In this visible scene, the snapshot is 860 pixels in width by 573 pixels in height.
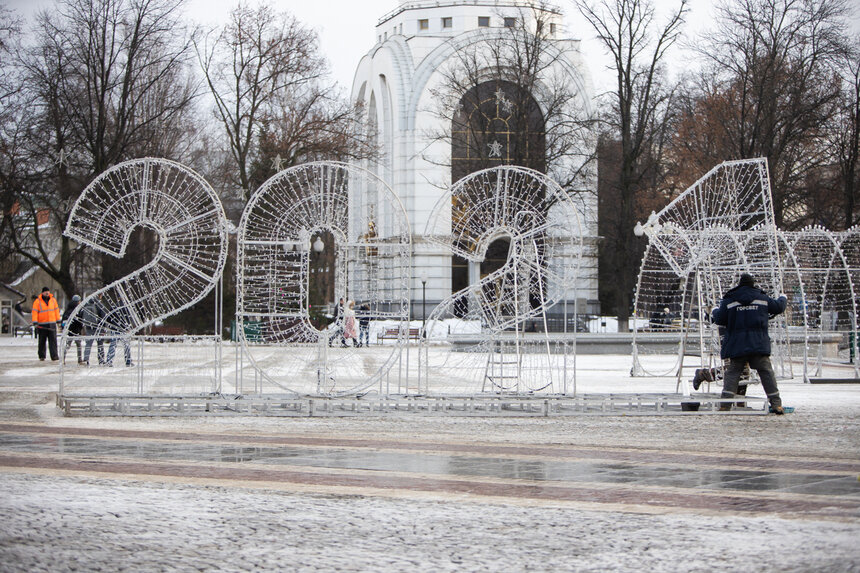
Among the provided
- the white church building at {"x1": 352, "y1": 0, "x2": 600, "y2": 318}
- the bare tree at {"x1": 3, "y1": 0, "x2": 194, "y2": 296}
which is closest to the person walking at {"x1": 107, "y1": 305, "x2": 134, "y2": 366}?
the bare tree at {"x1": 3, "y1": 0, "x2": 194, "y2": 296}

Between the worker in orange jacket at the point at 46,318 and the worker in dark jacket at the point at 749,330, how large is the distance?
59.2 feet

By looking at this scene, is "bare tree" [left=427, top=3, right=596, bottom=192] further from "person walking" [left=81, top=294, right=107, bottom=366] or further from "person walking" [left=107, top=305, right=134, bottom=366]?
"person walking" [left=107, top=305, right=134, bottom=366]

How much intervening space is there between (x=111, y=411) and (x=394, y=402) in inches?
157

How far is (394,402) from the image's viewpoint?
642 inches

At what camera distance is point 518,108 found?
139 ft

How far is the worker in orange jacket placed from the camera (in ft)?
91.4

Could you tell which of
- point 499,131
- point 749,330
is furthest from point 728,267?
point 499,131

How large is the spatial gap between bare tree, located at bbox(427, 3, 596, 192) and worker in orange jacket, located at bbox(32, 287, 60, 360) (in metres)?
17.3

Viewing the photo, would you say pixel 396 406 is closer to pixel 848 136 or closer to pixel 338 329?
pixel 338 329

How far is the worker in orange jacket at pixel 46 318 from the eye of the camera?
27859 millimetres

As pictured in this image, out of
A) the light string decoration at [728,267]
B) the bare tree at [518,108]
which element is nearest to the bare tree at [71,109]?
the bare tree at [518,108]

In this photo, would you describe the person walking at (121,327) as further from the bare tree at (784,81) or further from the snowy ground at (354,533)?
the bare tree at (784,81)

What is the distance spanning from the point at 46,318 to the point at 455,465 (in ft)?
67.3

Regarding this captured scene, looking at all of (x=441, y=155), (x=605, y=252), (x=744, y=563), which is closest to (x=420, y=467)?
(x=744, y=563)
